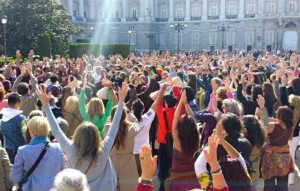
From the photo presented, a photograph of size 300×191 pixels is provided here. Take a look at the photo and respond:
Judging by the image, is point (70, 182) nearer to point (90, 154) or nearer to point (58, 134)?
point (90, 154)

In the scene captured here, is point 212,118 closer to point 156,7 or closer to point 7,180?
point 7,180

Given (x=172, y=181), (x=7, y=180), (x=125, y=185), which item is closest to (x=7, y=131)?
(x=7, y=180)

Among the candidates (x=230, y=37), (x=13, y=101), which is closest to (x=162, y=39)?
(x=230, y=37)

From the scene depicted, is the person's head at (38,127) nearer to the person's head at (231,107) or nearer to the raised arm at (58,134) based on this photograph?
the raised arm at (58,134)

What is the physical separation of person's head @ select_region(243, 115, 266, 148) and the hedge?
32.3 m

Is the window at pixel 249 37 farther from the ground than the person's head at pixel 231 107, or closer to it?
closer to it

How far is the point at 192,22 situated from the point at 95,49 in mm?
27822

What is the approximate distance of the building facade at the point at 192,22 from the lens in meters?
54.9

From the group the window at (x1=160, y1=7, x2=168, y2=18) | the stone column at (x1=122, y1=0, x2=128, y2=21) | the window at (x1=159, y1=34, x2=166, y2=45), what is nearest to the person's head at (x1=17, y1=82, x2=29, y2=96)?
the window at (x1=159, y1=34, x2=166, y2=45)

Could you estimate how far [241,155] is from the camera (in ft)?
13.6

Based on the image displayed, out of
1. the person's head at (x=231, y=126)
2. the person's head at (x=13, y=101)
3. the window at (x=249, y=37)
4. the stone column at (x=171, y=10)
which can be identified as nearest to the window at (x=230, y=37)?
the window at (x=249, y=37)

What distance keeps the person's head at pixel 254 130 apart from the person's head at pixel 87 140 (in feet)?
5.98

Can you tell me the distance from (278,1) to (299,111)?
51.8 m

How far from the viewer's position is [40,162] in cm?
416
